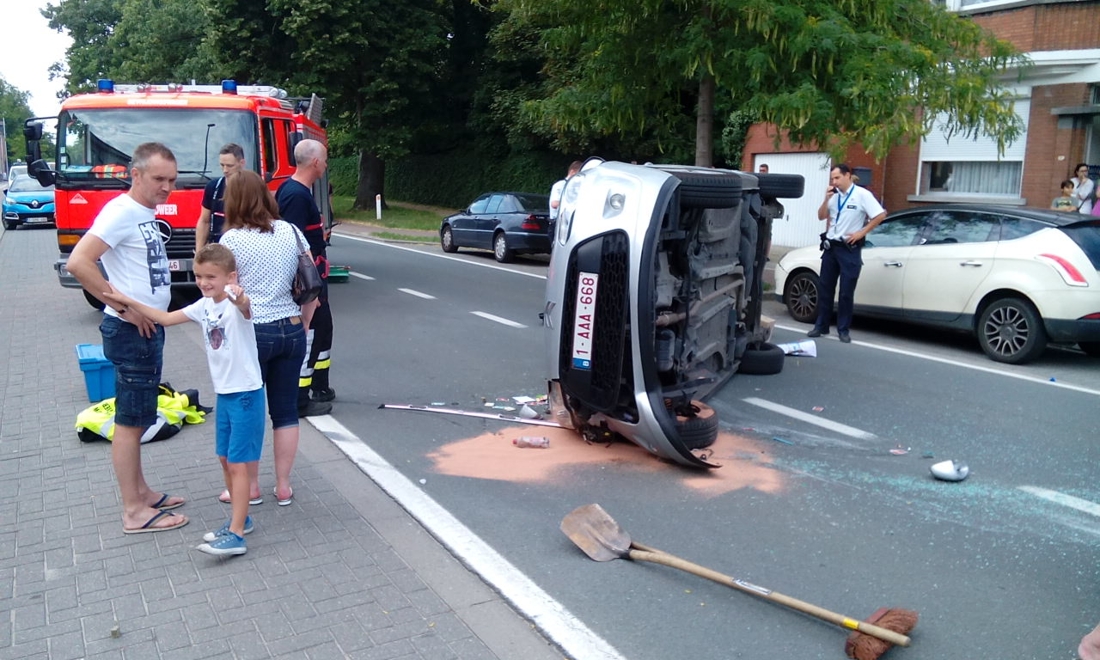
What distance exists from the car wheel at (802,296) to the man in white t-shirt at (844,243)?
84cm

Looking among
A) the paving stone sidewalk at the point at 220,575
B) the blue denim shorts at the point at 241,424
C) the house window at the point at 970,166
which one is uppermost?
the house window at the point at 970,166

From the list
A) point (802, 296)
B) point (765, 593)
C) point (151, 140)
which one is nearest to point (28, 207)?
point (151, 140)

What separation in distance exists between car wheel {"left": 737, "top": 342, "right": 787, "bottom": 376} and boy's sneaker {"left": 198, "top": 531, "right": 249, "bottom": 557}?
16.7 ft

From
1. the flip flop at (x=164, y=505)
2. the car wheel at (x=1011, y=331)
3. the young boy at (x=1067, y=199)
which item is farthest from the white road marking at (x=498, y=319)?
the young boy at (x=1067, y=199)

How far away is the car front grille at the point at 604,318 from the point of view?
5410 mm

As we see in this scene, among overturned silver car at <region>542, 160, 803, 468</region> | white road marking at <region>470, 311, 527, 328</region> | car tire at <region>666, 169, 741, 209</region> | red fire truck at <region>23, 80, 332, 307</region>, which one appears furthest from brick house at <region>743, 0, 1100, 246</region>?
overturned silver car at <region>542, 160, 803, 468</region>

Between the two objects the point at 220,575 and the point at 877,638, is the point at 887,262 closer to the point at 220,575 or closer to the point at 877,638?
the point at 877,638

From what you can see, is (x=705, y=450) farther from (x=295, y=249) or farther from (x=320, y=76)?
(x=320, y=76)

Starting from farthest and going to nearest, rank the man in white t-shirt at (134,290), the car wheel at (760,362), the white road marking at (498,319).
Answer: the white road marking at (498,319), the car wheel at (760,362), the man in white t-shirt at (134,290)

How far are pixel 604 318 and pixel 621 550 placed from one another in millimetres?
1541

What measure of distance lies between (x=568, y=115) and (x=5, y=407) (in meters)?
9.92

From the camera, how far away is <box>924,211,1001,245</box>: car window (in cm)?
963

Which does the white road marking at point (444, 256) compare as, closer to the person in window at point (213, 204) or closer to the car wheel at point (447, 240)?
the car wheel at point (447, 240)

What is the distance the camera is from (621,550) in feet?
14.6
